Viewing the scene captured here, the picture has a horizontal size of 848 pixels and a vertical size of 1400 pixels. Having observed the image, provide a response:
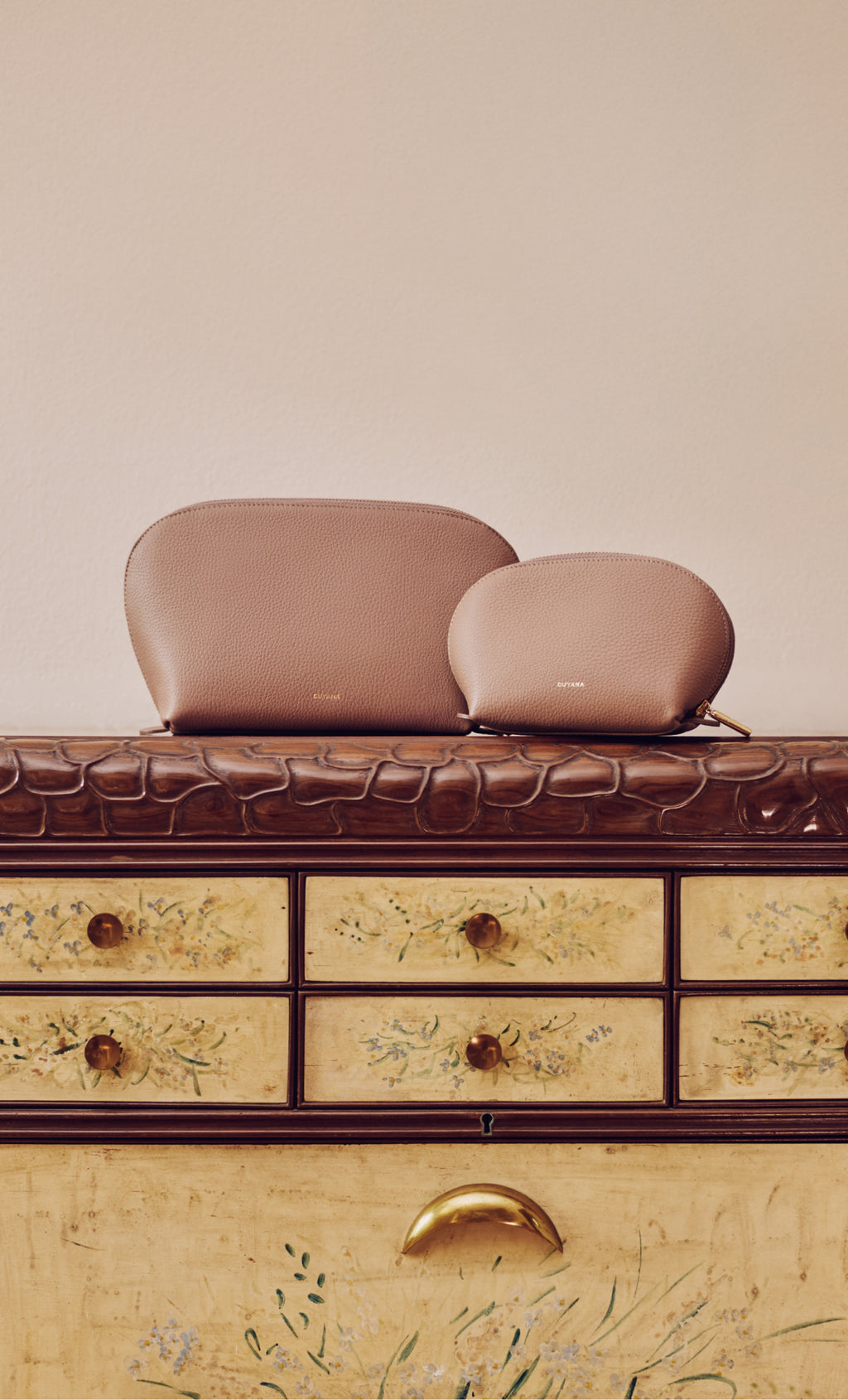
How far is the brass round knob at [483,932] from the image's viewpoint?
579 mm

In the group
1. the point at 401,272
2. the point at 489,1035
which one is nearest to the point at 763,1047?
the point at 489,1035

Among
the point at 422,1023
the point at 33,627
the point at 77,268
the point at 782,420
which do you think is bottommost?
the point at 422,1023

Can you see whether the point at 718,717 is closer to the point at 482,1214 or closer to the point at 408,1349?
the point at 482,1214

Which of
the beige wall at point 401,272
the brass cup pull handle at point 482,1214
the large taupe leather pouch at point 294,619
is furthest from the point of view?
the beige wall at point 401,272

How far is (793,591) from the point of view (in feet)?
3.49

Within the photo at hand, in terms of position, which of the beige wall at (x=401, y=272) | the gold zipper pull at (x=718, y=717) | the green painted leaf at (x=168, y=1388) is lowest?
the green painted leaf at (x=168, y=1388)

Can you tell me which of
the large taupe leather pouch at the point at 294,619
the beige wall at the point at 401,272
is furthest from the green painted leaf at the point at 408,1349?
the beige wall at the point at 401,272

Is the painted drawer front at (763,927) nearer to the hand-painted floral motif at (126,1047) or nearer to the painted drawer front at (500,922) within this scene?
the painted drawer front at (500,922)

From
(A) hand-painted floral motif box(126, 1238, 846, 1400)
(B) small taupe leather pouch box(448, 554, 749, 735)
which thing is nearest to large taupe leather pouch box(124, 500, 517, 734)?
(B) small taupe leather pouch box(448, 554, 749, 735)

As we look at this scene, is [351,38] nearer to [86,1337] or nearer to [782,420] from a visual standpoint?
[782,420]

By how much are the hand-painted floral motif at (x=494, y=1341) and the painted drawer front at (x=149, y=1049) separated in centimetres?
13

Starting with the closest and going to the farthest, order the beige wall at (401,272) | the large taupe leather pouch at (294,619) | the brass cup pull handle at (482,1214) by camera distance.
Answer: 1. the brass cup pull handle at (482,1214)
2. the large taupe leather pouch at (294,619)
3. the beige wall at (401,272)

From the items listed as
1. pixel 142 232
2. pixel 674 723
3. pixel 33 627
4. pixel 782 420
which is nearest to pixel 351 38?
pixel 142 232

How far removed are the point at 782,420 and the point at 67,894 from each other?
39.4 inches
